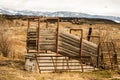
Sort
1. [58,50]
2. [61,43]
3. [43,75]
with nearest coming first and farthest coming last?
[43,75], [58,50], [61,43]

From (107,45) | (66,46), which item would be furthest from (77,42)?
(107,45)

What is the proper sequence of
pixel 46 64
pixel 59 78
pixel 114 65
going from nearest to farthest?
pixel 59 78 < pixel 46 64 < pixel 114 65

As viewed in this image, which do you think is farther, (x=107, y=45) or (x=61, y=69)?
(x=107, y=45)

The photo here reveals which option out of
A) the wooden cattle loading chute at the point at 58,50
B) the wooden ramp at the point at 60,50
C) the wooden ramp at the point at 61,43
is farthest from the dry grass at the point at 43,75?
the wooden ramp at the point at 61,43

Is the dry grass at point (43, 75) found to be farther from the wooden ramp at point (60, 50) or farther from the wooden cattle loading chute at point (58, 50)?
the wooden ramp at point (60, 50)

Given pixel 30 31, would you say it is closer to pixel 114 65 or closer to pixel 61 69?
pixel 61 69

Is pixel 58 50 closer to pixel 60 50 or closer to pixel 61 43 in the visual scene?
pixel 60 50

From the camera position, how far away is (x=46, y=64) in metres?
21.8

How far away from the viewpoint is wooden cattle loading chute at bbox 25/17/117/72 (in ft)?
70.8

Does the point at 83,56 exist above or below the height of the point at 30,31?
below

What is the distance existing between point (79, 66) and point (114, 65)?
7.47 feet

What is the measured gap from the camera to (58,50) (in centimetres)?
2203

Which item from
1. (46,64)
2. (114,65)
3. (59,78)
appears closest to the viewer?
(59,78)

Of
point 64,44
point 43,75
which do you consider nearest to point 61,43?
point 64,44
